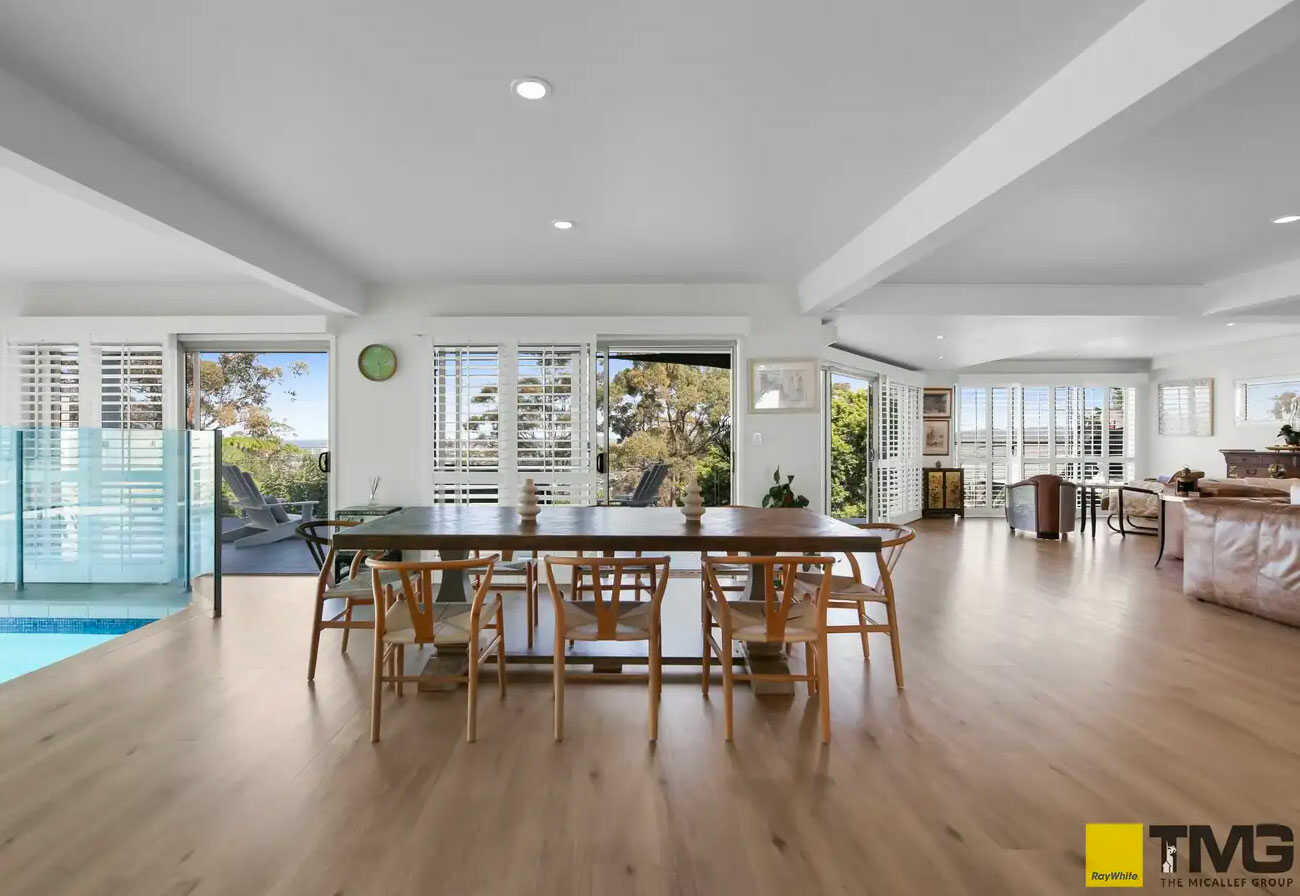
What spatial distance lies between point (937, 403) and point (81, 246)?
10218 mm

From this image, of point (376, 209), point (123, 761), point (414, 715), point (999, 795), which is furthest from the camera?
point (376, 209)

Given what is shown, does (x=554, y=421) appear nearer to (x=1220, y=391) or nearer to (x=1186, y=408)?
(x=1220, y=391)

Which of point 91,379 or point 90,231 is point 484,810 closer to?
point 90,231

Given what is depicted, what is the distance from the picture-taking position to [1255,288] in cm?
536

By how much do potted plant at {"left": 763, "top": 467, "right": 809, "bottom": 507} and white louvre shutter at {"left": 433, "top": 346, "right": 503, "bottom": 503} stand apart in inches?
88.2

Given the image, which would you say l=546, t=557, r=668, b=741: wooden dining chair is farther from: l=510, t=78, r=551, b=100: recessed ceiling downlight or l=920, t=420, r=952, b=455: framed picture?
l=920, t=420, r=952, b=455: framed picture

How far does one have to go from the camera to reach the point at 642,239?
14.7ft

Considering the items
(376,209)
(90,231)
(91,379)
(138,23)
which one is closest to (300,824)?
(138,23)

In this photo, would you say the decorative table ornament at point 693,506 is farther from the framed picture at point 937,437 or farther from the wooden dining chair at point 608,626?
the framed picture at point 937,437

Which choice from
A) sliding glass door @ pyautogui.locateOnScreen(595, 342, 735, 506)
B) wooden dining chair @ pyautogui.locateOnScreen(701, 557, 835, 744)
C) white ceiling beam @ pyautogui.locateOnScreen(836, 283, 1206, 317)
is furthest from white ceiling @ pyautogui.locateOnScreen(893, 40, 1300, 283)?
sliding glass door @ pyautogui.locateOnScreen(595, 342, 735, 506)

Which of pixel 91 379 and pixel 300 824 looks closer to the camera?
pixel 300 824

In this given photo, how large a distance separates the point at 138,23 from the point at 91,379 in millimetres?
4635

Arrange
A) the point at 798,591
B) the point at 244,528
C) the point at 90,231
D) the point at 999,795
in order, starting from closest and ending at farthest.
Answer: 1. the point at 999,795
2. the point at 798,591
3. the point at 90,231
4. the point at 244,528

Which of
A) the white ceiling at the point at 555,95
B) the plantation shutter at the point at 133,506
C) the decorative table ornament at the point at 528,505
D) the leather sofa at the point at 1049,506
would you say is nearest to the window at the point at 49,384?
the plantation shutter at the point at 133,506
